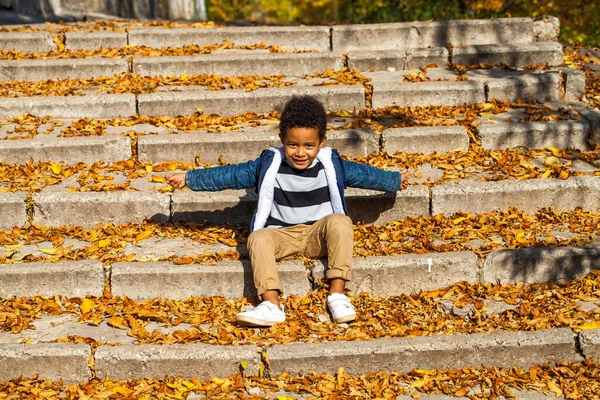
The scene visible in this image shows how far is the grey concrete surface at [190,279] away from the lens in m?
5.20

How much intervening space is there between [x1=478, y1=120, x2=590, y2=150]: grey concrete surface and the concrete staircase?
0.02 metres

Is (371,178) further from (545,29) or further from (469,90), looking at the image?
(545,29)

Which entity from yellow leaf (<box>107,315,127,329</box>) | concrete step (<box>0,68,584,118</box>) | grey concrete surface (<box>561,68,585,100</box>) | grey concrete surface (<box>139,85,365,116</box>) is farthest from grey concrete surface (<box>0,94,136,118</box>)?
grey concrete surface (<box>561,68,585,100</box>)

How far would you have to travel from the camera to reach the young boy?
200 inches

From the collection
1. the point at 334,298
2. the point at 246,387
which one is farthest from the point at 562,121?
the point at 246,387

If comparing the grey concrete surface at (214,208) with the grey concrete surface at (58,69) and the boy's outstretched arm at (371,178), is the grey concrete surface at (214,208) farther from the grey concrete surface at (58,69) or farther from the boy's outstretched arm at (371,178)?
the grey concrete surface at (58,69)

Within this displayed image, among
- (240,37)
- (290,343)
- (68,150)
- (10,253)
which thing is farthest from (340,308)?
(240,37)

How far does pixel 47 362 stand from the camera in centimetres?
459

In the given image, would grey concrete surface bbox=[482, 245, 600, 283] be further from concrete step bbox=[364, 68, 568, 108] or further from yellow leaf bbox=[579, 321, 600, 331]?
concrete step bbox=[364, 68, 568, 108]

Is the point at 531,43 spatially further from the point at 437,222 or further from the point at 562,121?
the point at 437,222

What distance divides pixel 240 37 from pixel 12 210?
374cm

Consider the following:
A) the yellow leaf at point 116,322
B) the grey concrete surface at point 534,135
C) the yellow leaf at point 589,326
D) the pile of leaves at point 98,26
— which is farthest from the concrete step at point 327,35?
the yellow leaf at point 589,326

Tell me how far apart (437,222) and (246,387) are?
2020 millimetres

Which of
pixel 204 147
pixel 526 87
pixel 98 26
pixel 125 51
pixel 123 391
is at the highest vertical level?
pixel 98 26
